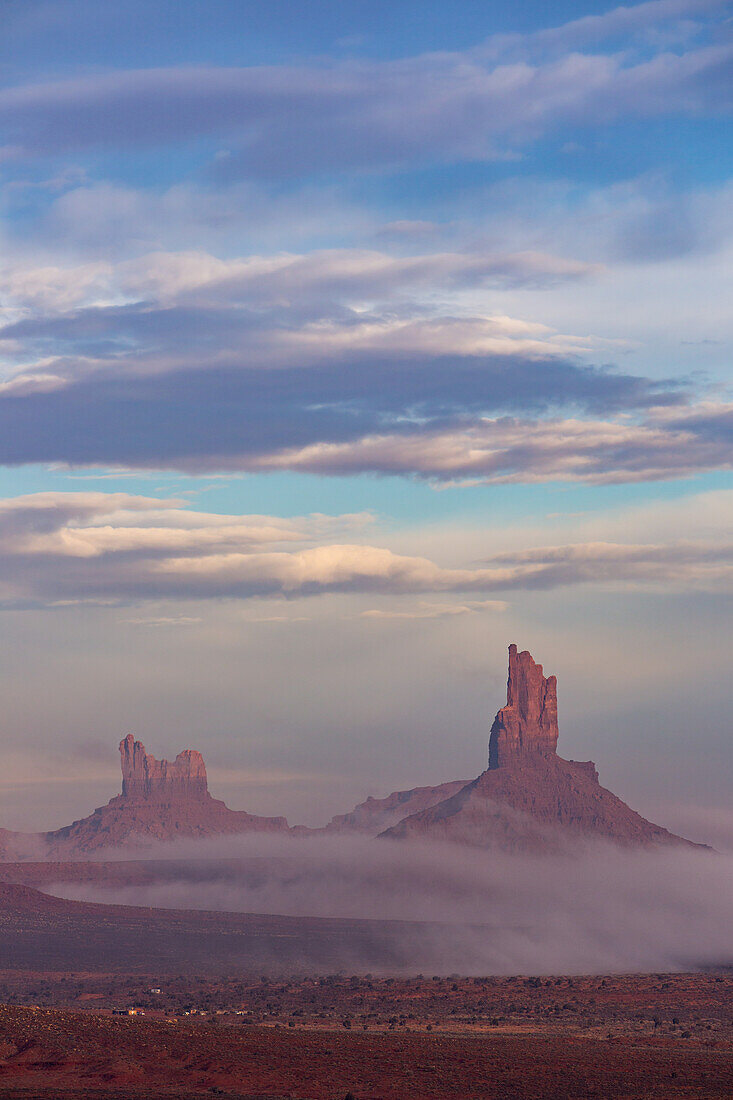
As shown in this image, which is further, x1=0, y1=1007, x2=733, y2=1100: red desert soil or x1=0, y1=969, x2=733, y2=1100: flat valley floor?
x1=0, y1=969, x2=733, y2=1100: flat valley floor

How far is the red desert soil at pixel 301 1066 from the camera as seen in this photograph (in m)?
77.9

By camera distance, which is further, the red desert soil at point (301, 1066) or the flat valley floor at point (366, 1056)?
the flat valley floor at point (366, 1056)

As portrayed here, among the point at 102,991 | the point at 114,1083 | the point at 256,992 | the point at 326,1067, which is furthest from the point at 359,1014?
the point at 114,1083

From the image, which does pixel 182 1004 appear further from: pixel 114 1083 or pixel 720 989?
pixel 114 1083

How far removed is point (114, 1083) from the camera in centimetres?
7762

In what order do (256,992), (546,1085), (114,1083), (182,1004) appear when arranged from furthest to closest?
(256,992) → (182,1004) → (546,1085) → (114,1083)

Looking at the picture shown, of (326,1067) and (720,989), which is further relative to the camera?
(720,989)

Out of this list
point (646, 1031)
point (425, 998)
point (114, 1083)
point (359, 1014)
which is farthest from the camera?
point (425, 998)

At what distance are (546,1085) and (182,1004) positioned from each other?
91483 mm

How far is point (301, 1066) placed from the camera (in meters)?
85.9

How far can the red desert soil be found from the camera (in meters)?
77.9

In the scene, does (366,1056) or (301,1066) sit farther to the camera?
(366,1056)

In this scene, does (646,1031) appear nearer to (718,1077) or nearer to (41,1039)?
(718,1077)

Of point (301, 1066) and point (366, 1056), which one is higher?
point (301, 1066)
